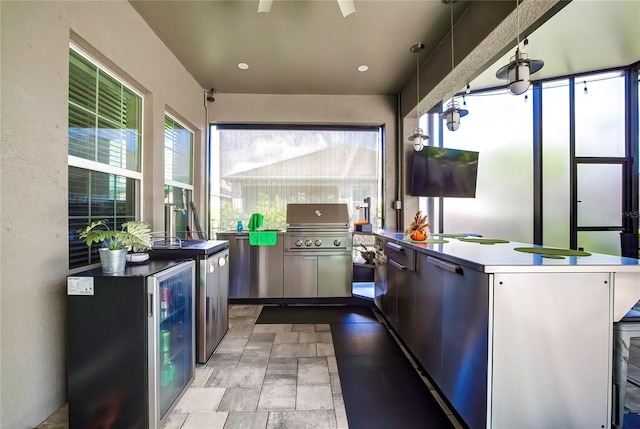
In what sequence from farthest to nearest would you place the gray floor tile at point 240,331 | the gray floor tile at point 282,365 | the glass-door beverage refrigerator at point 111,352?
the gray floor tile at point 240,331 → the gray floor tile at point 282,365 → the glass-door beverage refrigerator at point 111,352

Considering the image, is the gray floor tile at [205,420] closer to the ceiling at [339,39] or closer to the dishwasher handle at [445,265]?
the dishwasher handle at [445,265]

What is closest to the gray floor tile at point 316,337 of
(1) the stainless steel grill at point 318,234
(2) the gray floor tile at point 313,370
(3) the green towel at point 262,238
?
(2) the gray floor tile at point 313,370

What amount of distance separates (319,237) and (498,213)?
8.99 ft

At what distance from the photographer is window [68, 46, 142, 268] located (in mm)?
1845

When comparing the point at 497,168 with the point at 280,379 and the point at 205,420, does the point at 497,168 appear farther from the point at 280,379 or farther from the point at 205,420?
the point at 205,420

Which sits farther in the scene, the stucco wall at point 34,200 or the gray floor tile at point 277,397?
the gray floor tile at point 277,397

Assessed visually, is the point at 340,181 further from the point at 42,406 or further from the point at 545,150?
the point at 42,406

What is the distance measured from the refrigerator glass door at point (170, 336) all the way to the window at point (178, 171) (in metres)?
1.27

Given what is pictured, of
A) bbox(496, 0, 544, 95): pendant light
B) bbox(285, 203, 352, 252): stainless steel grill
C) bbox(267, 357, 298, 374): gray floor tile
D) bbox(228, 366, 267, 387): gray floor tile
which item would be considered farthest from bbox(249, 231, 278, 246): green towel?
bbox(496, 0, 544, 95): pendant light

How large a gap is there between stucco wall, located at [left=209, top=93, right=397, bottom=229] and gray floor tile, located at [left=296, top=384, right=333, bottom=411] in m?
2.68

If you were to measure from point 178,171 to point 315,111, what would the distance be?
2065 mm

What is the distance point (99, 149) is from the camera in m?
2.08

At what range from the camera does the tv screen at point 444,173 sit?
3.80 metres

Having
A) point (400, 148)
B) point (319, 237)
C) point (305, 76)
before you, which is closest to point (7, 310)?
point (319, 237)
